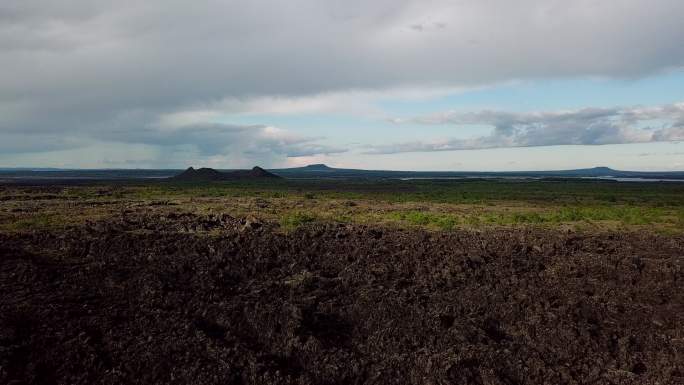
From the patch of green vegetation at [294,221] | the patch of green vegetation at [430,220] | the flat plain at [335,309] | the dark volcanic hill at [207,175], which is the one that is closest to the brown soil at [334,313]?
the flat plain at [335,309]

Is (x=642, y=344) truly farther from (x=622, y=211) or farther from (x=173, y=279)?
(x=622, y=211)

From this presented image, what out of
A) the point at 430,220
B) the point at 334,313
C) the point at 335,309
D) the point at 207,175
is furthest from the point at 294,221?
the point at 207,175

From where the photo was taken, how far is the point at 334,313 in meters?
11.3

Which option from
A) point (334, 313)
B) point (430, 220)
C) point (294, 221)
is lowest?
point (334, 313)

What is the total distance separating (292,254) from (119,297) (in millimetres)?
6106

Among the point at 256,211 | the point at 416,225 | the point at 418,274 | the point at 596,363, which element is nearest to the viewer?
the point at 596,363

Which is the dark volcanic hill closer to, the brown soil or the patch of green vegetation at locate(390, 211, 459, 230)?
the patch of green vegetation at locate(390, 211, 459, 230)

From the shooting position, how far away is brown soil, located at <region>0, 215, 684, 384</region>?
870 centimetres

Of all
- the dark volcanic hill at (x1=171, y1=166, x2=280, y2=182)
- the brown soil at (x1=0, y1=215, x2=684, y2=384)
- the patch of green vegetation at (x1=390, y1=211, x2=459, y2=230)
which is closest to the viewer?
the brown soil at (x1=0, y1=215, x2=684, y2=384)

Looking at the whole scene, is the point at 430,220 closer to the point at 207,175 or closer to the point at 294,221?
the point at 294,221

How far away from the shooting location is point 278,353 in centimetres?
936

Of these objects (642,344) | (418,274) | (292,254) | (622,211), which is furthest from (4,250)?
(622,211)

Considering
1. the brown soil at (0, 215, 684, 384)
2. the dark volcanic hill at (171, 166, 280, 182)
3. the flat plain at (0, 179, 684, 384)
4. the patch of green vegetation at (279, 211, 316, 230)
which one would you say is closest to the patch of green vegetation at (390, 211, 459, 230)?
the flat plain at (0, 179, 684, 384)

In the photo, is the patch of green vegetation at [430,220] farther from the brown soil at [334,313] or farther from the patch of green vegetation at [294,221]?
the brown soil at [334,313]
